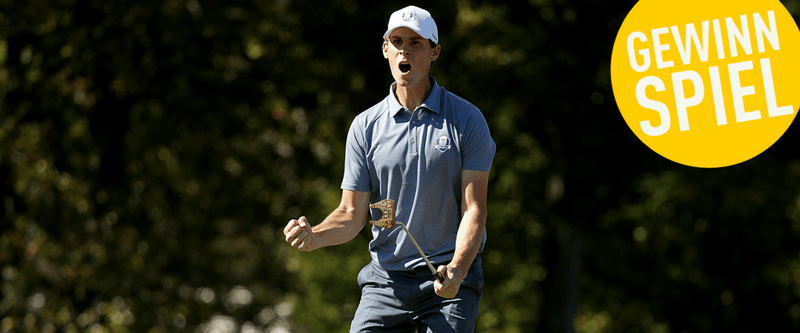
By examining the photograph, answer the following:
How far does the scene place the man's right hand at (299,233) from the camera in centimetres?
382

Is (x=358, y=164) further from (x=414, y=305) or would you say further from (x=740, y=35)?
(x=740, y=35)

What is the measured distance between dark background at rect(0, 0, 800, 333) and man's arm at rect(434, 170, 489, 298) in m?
6.86

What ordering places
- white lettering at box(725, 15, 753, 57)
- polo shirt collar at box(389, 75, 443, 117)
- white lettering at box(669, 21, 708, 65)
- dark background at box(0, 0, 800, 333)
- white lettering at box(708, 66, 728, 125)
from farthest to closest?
dark background at box(0, 0, 800, 333)
white lettering at box(708, 66, 728, 125)
white lettering at box(669, 21, 708, 65)
white lettering at box(725, 15, 753, 57)
polo shirt collar at box(389, 75, 443, 117)

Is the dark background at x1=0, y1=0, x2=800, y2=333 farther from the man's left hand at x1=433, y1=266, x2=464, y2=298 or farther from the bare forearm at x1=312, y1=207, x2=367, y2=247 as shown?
the man's left hand at x1=433, y1=266, x2=464, y2=298

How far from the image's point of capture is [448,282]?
3.85 metres

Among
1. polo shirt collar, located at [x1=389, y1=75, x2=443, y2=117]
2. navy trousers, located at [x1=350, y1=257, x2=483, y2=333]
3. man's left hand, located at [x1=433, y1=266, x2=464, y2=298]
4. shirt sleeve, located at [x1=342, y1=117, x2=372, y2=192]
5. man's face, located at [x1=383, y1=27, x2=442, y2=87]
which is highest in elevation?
man's face, located at [x1=383, y1=27, x2=442, y2=87]

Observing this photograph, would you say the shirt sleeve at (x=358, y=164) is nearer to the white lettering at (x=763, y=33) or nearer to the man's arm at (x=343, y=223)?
the man's arm at (x=343, y=223)

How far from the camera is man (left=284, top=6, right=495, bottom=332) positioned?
13.2ft

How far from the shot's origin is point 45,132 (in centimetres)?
1109

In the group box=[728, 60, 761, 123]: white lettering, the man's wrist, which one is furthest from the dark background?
the man's wrist

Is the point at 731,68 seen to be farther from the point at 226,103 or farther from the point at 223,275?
the point at 223,275

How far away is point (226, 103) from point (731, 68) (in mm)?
5897

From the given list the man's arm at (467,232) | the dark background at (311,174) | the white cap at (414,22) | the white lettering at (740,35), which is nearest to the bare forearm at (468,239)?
the man's arm at (467,232)

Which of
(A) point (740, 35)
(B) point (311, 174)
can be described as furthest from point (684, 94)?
(B) point (311, 174)
